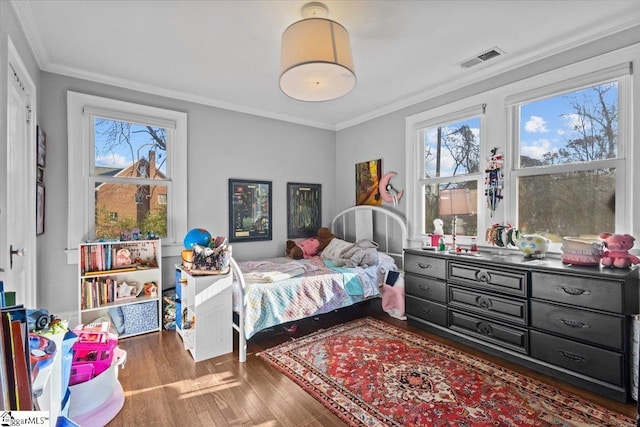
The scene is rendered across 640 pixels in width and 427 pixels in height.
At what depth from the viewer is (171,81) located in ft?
10.3

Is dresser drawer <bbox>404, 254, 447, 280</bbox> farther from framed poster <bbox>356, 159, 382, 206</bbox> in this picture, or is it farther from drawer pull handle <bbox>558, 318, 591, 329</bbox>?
framed poster <bbox>356, 159, 382, 206</bbox>

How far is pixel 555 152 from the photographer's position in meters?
2.62

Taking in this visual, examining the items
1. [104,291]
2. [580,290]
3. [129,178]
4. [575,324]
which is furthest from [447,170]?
[104,291]

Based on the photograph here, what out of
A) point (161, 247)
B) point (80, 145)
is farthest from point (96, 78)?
point (161, 247)

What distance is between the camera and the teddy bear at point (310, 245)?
13.2 feet

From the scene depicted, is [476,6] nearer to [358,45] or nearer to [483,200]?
[358,45]

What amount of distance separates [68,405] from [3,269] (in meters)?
0.83

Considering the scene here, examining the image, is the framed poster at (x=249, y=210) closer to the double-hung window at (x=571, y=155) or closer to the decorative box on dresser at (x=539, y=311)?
the decorative box on dresser at (x=539, y=311)

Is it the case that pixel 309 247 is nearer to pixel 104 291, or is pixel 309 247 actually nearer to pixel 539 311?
pixel 104 291

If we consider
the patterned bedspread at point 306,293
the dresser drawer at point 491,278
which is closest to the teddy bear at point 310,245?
the patterned bedspread at point 306,293

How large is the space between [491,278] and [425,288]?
660mm

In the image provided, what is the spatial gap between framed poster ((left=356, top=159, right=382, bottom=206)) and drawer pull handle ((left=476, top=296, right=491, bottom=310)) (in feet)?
5.99

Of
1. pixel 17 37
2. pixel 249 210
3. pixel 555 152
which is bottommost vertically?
pixel 249 210

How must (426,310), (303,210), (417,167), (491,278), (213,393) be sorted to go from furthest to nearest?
(303,210), (417,167), (426,310), (491,278), (213,393)
